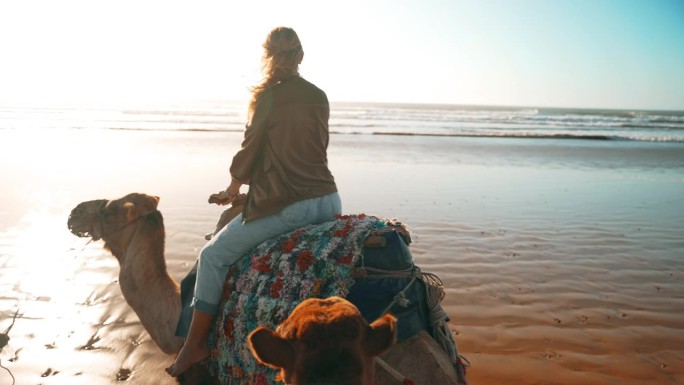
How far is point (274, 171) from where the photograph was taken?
343cm

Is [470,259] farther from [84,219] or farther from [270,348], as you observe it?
[270,348]

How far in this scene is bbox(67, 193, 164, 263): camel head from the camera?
4191mm

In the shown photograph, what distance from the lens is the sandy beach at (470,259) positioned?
17.7 ft

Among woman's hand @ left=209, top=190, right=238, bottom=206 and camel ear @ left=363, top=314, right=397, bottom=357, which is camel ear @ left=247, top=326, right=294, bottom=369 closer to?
camel ear @ left=363, top=314, right=397, bottom=357

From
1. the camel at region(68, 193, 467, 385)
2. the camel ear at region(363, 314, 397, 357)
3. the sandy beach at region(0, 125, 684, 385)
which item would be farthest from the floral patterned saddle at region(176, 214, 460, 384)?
the sandy beach at region(0, 125, 684, 385)

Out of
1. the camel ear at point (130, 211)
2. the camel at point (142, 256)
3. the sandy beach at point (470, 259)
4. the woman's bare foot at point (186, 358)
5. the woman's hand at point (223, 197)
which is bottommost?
the sandy beach at point (470, 259)

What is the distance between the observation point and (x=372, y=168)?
57.3 ft

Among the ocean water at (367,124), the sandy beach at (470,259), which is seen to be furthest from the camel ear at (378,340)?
the ocean water at (367,124)

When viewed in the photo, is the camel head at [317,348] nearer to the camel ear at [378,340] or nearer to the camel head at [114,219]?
the camel ear at [378,340]

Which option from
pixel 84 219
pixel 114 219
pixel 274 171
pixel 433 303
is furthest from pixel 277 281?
pixel 84 219

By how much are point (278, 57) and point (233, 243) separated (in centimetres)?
126

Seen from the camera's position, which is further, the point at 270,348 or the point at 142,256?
the point at 142,256

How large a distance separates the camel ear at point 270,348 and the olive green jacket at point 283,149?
4.61 ft

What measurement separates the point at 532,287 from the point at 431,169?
35.3 ft
